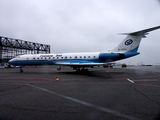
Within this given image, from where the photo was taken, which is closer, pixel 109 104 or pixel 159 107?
pixel 159 107

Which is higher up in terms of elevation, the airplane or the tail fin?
the tail fin

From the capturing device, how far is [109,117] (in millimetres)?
3229

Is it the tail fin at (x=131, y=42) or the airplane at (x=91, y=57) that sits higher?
the tail fin at (x=131, y=42)

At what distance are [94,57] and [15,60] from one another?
14289 millimetres

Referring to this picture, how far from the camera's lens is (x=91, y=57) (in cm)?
1741

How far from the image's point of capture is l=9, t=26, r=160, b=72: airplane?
16.1 meters

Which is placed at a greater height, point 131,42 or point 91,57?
point 131,42

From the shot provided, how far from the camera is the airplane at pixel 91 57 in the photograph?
52.9 ft

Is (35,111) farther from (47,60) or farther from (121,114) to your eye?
(47,60)

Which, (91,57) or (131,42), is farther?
(91,57)

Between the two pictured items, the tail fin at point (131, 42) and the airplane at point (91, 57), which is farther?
the airplane at point (91, 57)

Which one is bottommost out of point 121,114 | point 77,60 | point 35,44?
point 121,114

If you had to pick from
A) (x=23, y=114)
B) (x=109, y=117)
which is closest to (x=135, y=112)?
(x=109, y=117)

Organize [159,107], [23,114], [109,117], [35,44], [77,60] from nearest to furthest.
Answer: [109,117] < [23,114] < [159,107] < [77,60] < [35,44]
